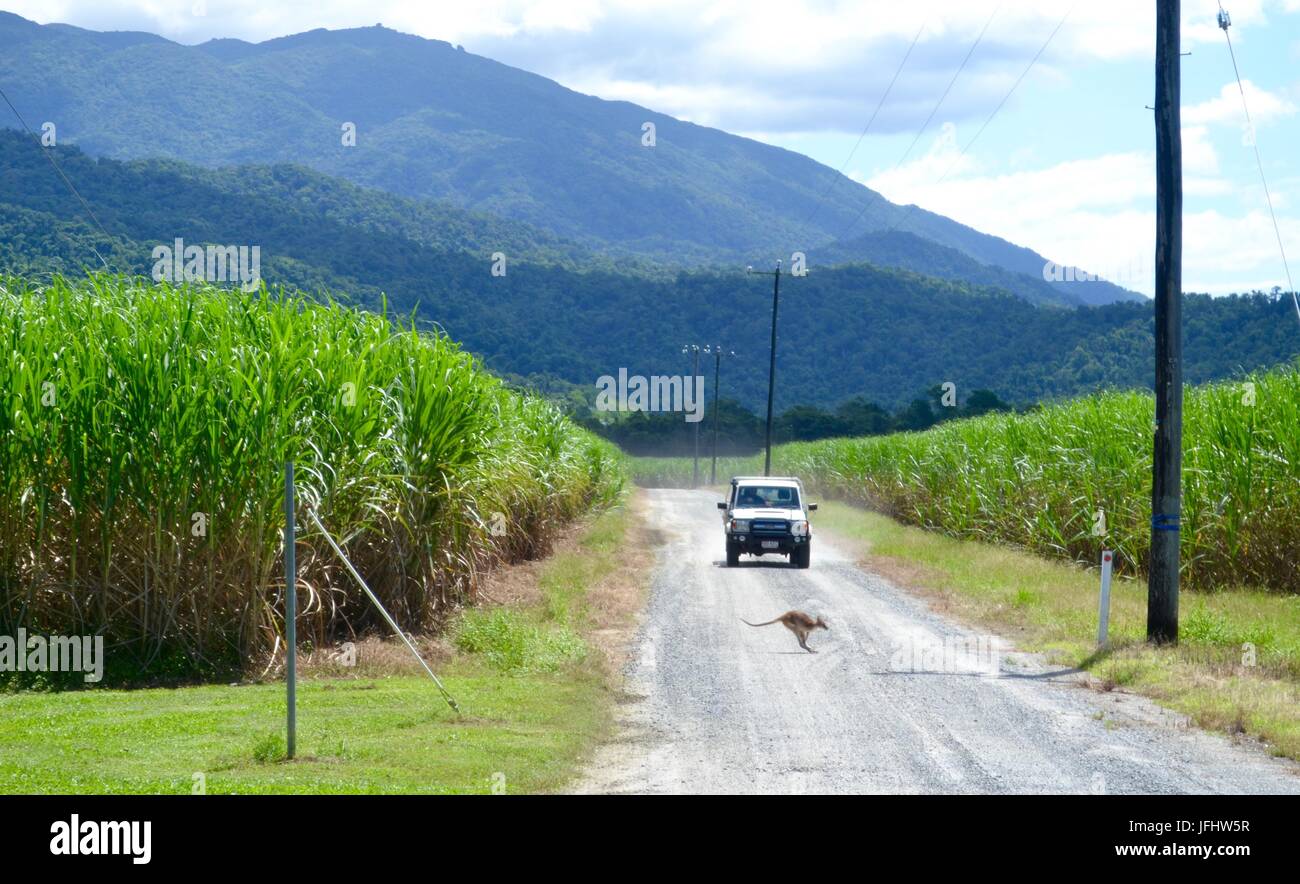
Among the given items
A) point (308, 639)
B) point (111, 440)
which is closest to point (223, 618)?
point (308, 639)

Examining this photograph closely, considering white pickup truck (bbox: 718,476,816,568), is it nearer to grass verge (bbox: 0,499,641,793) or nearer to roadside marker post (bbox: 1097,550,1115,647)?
roadside marker post (bbox: 1097,550,1115,647)

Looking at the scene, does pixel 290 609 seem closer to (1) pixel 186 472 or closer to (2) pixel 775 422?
(1) pixel 186 472

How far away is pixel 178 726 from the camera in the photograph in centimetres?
952

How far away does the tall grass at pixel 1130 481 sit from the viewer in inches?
765

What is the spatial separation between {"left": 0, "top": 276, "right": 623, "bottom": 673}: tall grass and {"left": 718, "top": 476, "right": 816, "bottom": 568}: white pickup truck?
1268 cm

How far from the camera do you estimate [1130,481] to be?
22547 mm

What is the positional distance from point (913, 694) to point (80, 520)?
337 inches

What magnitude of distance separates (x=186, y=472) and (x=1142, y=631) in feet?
39.0

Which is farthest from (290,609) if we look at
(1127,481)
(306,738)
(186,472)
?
(1127,481)

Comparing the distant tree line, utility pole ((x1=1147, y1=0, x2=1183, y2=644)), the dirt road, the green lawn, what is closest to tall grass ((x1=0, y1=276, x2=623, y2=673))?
the green lawn

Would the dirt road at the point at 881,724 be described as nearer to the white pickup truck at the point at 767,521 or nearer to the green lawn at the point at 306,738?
the green lawn at the point at 306,738

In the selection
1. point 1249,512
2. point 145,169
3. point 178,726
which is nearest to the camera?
point 178,726

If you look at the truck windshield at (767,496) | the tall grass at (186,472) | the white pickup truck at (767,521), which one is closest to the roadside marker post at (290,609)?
the tall grass at (186,472)

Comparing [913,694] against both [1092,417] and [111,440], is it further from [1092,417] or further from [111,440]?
[1092,417]
